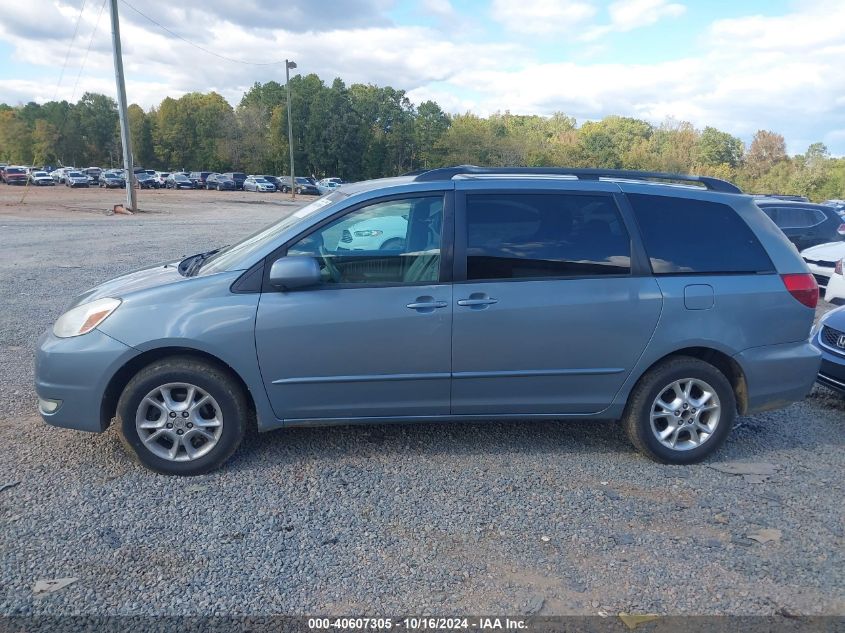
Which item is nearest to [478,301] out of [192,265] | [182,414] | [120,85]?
[182,414]

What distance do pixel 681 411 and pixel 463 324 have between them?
1562 mm

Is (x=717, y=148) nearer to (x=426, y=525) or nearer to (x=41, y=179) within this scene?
(x=41, y=179)

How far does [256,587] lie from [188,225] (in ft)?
72.4

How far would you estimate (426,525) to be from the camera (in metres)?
3.57

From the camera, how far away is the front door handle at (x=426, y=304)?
13.3 ft

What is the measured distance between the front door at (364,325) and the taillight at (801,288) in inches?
89.7

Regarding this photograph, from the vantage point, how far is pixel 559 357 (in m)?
4.22

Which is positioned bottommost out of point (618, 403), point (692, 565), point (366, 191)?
point (692, 565)

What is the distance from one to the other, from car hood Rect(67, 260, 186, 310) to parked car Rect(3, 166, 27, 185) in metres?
62.6

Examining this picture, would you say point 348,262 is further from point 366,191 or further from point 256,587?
point 256,587

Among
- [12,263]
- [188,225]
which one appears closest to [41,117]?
[188,225]

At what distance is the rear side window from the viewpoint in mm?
4352

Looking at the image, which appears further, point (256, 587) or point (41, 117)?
point (41, 117)

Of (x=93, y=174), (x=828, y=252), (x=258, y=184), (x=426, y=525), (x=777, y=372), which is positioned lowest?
(x=426, y=525)
